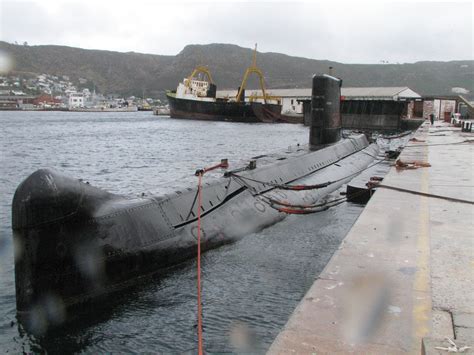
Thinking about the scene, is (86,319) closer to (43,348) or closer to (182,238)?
(43,348)

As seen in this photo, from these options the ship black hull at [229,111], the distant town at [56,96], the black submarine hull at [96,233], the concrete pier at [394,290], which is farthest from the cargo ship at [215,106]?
the distant town at [56,96]

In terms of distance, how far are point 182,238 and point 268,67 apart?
16300 centimetres

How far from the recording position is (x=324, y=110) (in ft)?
52.7

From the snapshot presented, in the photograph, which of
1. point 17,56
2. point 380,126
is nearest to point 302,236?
point 380,126

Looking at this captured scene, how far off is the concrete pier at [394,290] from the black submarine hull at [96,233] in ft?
8.48

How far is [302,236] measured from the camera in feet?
30.1

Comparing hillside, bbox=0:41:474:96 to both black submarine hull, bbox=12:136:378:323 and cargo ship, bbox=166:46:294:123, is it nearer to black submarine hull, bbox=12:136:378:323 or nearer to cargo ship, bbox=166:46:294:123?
cargo ship, bbox=166:46:294:123

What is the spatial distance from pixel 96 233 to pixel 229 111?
5648 cm

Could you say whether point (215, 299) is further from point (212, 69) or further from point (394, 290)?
point (212, 69)

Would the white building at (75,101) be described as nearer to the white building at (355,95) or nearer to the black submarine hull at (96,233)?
the white building at (355,95)

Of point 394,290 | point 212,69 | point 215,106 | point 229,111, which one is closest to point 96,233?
point 394,290

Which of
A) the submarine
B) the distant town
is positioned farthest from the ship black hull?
the distant town

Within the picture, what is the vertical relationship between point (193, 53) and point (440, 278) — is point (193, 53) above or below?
above

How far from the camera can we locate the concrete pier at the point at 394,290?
3252 mm
